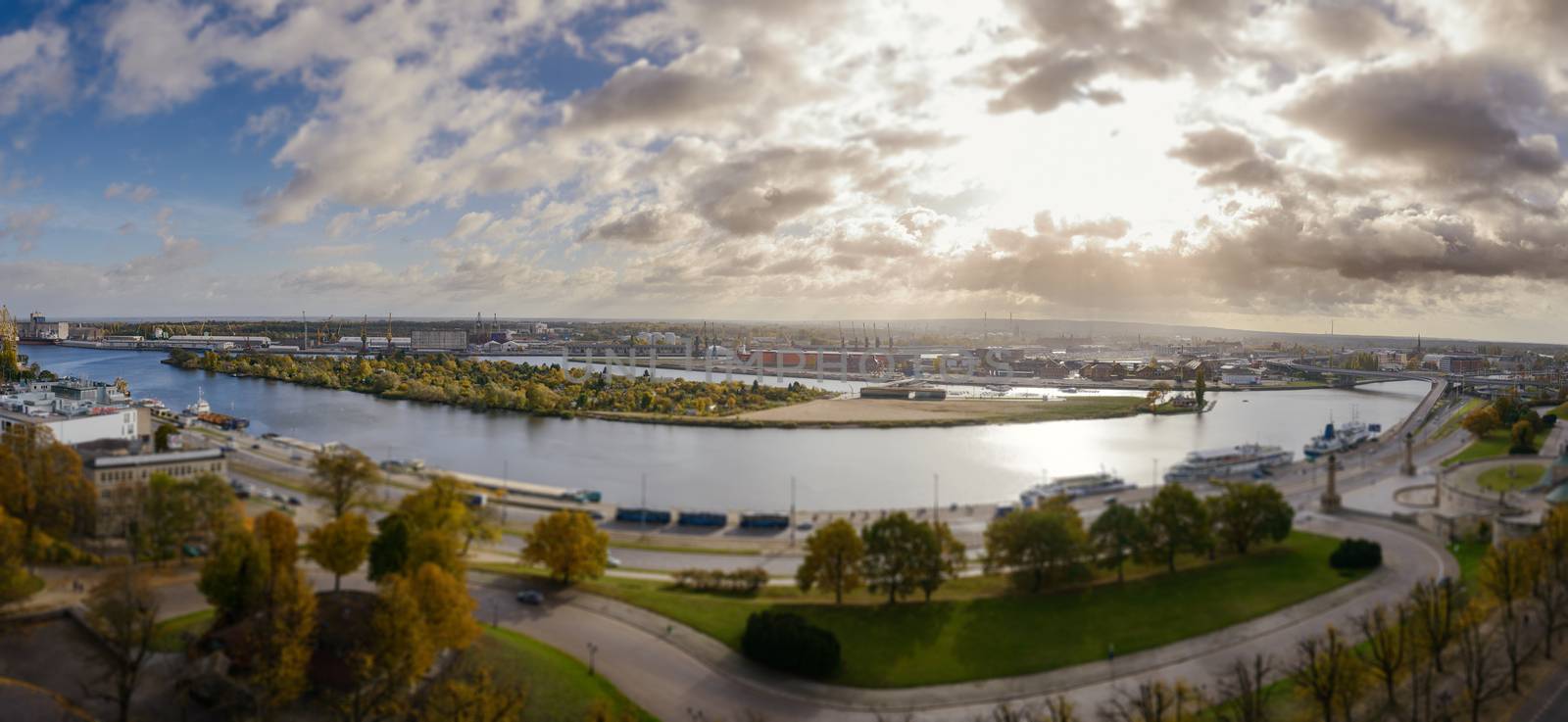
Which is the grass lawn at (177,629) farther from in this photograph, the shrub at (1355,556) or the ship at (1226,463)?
the ship at (1226,463)

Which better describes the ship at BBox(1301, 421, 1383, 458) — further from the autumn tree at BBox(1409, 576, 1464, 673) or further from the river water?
the autumn tree at BBox(1409, 576, 1464, 673)

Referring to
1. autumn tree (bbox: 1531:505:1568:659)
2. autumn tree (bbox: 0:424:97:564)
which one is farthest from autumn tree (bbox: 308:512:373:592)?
autumn tree (bbox: 1531:505:1568:659)

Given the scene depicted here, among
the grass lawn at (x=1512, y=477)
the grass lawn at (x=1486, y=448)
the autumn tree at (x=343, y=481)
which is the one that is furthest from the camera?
the grass lawn at (x=1486, y=448)

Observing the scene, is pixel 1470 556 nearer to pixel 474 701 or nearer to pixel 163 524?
pixel 474 701

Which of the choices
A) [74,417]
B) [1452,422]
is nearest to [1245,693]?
[74,417]

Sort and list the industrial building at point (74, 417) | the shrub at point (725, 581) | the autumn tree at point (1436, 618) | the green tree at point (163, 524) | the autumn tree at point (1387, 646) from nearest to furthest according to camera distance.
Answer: the autumn tree at point (1387, 646), the autumn tree at point (1436, 618), the green tree at point (163, 524), the shrub at point (725, 581), the industrial building at point (74, 417)

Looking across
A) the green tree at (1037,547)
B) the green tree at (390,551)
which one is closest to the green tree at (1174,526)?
the green tree at (1037,547)
